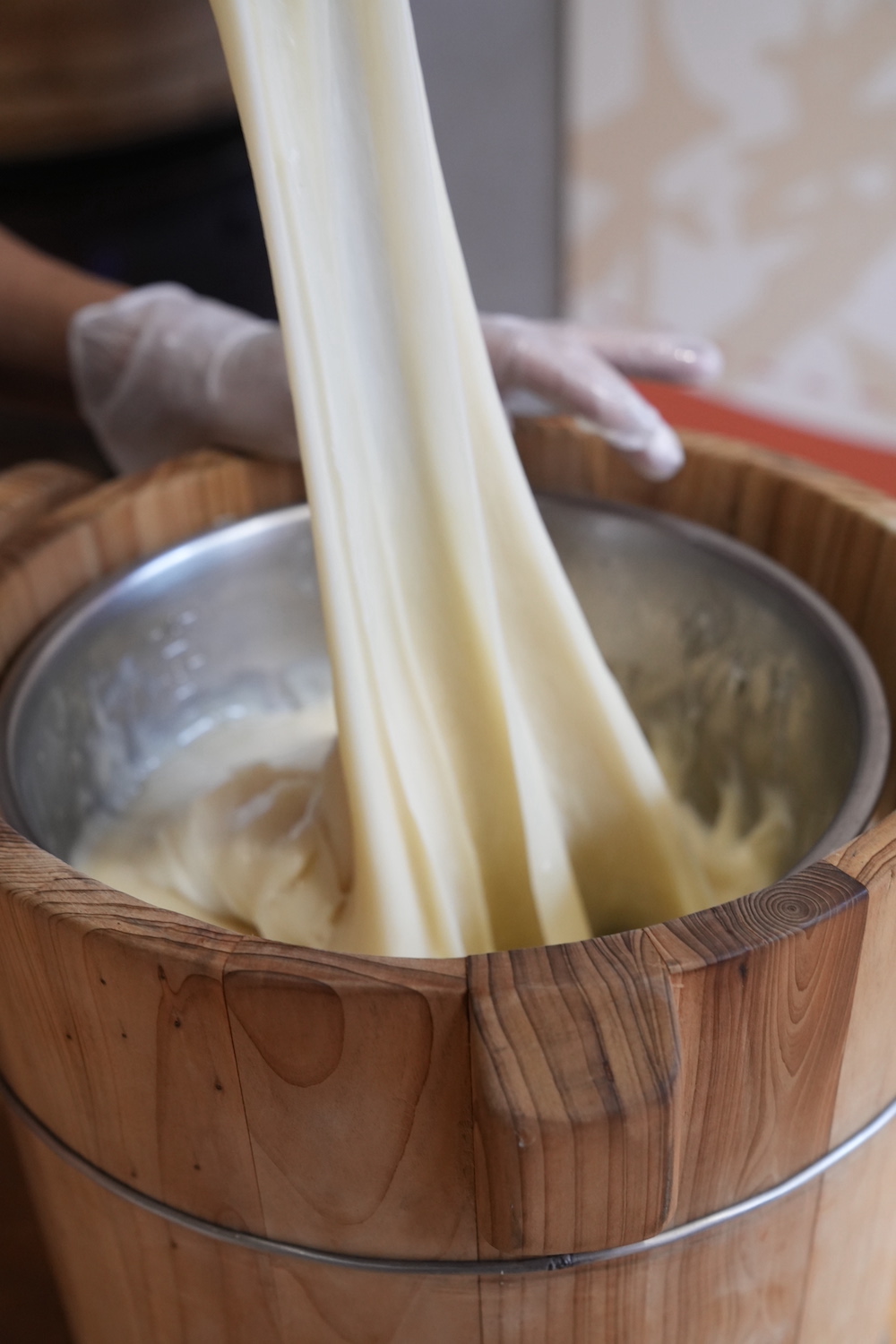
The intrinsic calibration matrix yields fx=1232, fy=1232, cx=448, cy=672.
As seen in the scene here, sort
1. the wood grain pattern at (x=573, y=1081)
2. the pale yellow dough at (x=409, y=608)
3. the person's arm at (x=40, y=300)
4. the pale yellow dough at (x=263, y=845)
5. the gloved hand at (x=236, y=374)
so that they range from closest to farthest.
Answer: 1. the wood grain pattern at (x=573, y=1081)
2. the pale yellow dough at (x=409, y=608)
3. the pale yellow dough at (x=263, y=845)
4. the gloved hand at (x=236, y=374)
5. the person's arm at (x=40, y=300)

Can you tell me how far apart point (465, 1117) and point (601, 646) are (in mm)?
489

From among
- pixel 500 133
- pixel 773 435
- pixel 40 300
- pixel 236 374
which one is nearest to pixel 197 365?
pixel 236 374

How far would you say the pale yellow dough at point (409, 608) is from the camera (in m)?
0.59

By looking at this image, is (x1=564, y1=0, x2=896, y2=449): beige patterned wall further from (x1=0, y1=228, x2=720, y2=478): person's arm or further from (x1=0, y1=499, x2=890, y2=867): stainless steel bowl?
(x1=0, y1=499, x2=890, y2=867): stainless steel bowl

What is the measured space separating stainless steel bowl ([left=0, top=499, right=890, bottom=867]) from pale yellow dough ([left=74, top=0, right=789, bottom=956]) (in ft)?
0.33

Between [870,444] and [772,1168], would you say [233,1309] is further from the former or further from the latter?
[870,444]

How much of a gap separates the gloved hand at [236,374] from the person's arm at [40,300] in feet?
0.06

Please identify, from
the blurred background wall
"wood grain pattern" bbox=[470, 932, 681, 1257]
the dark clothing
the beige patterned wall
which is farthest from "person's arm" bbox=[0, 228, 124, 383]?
the beige patterned wall

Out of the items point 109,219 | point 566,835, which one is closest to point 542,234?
point 109,219

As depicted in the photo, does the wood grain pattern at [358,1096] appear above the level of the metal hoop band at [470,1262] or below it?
above

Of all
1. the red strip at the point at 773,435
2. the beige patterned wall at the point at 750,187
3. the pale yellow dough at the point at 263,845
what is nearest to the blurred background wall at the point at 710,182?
the beige patterned wall at the point at 750,187

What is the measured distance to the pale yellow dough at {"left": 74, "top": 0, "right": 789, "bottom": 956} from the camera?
0.59m

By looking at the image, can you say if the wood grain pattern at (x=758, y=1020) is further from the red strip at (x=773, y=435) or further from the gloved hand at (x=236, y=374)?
the red strip at (x=773, y=435)

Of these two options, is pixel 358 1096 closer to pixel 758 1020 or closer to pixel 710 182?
pixel 758 1020
